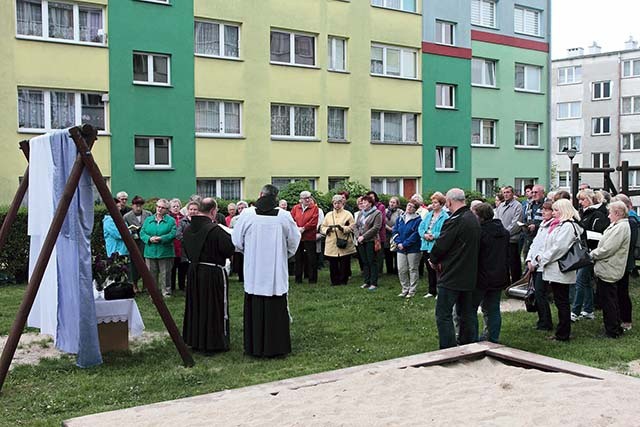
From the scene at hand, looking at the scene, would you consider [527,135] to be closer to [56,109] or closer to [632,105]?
→ [56,109]

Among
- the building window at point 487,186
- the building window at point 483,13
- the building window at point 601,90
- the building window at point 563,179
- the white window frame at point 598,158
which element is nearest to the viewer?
the building window at point 483,13

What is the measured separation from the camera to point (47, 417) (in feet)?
20.3

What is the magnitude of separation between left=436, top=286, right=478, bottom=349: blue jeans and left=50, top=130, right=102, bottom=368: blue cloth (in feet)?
12.6

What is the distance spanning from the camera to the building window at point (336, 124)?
27795 mm

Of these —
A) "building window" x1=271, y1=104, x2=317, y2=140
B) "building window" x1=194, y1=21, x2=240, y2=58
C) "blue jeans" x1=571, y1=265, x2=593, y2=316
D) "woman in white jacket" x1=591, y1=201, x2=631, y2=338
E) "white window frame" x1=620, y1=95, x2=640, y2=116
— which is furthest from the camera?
"white window frame" x1=620, y1=95, x2=640, y2=116

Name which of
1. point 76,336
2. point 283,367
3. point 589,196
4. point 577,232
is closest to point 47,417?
point 76,336

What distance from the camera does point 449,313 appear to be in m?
7.89

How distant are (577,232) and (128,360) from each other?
18.7 feet

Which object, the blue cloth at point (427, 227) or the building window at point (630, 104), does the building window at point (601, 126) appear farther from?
the blue cloth at point (427, 227)

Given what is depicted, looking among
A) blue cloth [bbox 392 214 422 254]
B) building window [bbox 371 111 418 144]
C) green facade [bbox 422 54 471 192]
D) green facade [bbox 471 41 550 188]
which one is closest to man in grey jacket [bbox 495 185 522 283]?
blue cloth [bbox 392 214 422 254]

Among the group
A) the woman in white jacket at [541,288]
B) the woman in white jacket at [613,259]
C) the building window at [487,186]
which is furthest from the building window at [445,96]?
the woman in white jacket at [613,259]

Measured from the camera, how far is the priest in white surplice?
8391 mm

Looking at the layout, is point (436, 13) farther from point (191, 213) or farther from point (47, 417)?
point (47, 417)

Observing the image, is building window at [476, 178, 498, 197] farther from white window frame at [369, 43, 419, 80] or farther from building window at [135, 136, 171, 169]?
building window at [135, 136, 171, 169]
